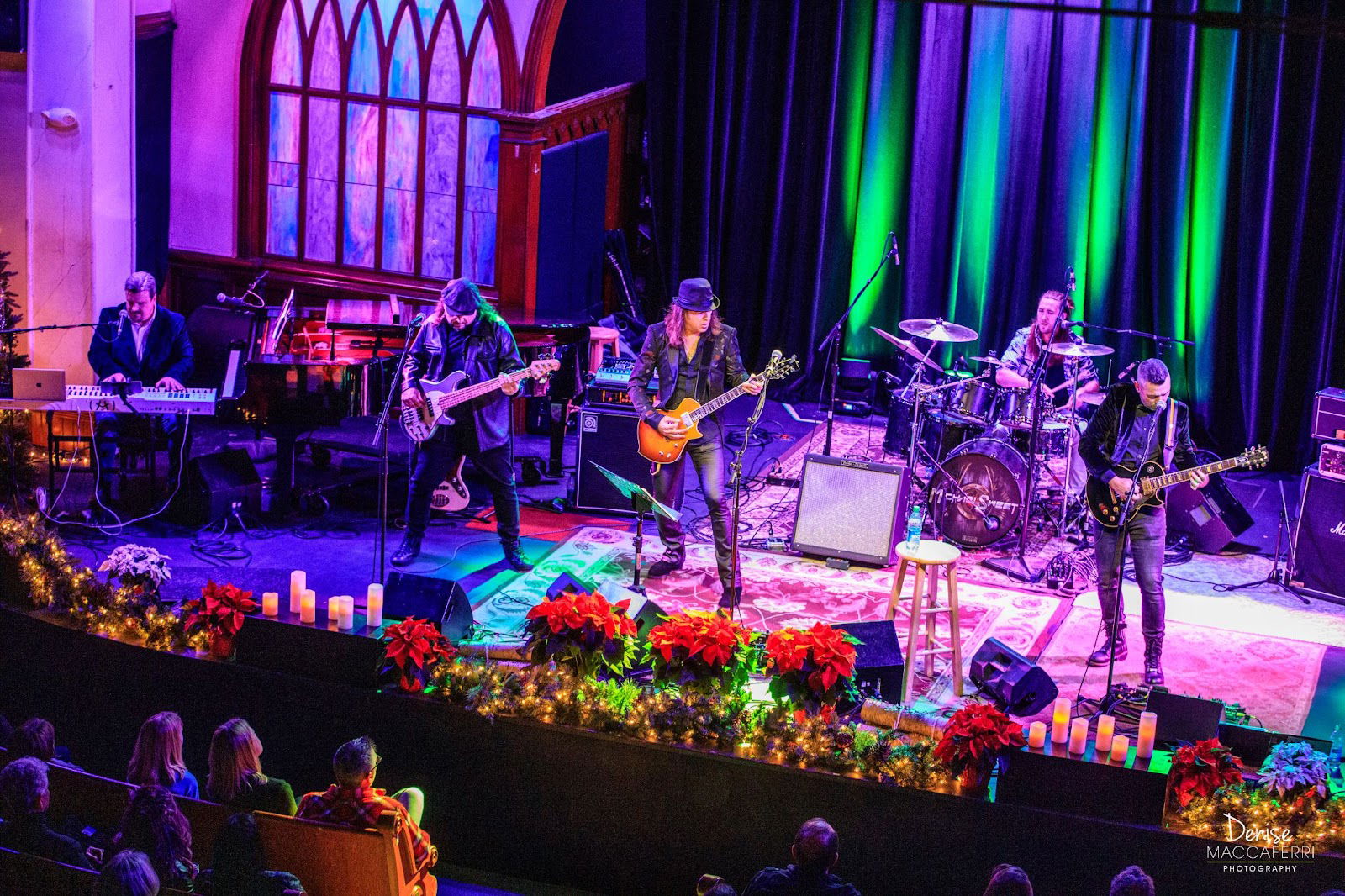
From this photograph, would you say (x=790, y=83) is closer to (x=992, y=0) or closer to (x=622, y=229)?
(x=622, y=229)

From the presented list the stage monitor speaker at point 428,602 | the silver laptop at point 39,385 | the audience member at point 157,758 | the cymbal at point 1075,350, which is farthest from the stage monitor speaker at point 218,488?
the cymbal at point 1075,350

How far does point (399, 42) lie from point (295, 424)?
5613 mm

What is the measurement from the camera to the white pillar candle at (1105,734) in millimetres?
5359

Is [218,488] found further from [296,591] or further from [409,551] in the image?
[296,591]

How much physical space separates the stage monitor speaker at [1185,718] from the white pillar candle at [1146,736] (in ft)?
0.71

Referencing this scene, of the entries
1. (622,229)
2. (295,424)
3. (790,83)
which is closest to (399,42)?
(622,229)

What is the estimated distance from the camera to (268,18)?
44.6ft

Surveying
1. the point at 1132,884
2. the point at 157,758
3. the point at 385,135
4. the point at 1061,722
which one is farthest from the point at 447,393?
the point at 385,135

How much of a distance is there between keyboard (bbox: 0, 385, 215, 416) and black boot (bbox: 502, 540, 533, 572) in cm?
233

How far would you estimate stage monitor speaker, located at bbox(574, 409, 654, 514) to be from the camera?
10.0 m

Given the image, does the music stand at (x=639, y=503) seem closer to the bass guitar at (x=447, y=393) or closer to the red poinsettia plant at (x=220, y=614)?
the bass guitar at (x=447, y=393)

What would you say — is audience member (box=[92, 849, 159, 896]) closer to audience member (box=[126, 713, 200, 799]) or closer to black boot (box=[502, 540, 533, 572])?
audience member (box=[126, 713, 200, 799])

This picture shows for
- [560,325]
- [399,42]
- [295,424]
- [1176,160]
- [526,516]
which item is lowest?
[526,516]

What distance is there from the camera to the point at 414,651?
5902 millimetres
